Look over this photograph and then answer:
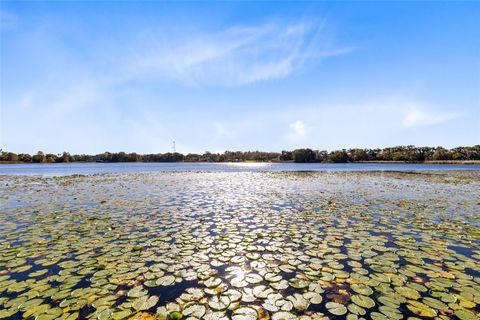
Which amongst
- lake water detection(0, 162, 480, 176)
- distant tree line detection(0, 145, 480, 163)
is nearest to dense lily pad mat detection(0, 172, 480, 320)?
lake water detection(0, 162, 480, 176)

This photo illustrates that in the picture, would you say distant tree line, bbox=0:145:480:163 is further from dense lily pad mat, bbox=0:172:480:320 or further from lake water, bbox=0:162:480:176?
dense lily pad mat, bbox=0:172:480:320

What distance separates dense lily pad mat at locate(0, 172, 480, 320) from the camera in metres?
3.95

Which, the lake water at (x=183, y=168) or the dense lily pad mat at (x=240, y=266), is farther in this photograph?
the lake water at (x=183, y=168)

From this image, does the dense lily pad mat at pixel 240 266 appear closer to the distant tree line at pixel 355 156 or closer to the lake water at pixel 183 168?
the lake water at pixel 183 168

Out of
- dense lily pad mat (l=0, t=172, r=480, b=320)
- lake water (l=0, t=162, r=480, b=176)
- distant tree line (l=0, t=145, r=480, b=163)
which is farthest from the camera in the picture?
distant tree line (l=0, t=145, r=480, b=163)

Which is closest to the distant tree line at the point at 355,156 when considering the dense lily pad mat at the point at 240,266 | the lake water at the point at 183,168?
the lake water at the point at 183,168

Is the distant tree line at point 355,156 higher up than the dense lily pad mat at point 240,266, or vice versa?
the distant tree line at point 355,156

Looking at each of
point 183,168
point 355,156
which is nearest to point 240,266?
point 183,168

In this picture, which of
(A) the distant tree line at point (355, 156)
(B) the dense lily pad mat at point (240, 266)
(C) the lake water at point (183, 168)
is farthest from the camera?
(A) the distant tree line at point (355, 156)

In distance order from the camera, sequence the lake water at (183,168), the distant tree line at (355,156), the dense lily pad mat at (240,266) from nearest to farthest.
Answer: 1. the dense lily pad mat at (240,266)
2. the lake water at (183,168)
3. the distant tree line at (355,156)

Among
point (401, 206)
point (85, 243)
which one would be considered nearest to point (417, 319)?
point (85, 243)

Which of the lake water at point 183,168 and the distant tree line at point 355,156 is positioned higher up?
the distant tree line at point 355,156

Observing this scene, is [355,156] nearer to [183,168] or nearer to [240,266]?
[183,168]

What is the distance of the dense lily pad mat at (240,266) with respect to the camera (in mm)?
3947
